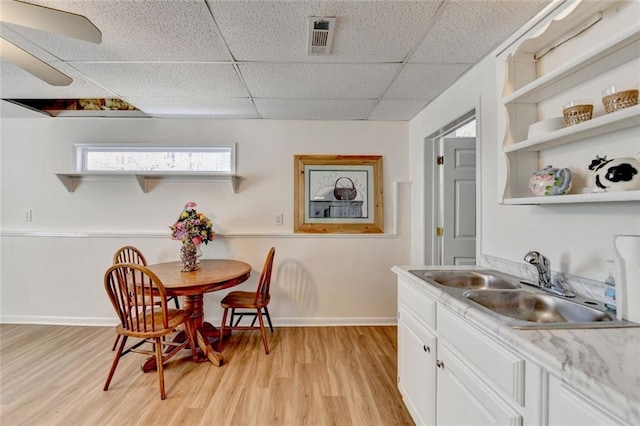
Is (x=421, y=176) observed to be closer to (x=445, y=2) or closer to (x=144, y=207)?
(x=445, y=2)

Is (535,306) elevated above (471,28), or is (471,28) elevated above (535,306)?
(471,28)

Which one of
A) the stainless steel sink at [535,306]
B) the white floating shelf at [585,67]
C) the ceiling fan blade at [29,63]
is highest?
the ceiling fan blade at [29,63]

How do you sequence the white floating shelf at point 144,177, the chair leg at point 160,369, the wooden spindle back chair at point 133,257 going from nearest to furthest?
the chair leg at point 160,369
the wooden spindle back chair at point 133,257
the white floating shelf at point 144,177

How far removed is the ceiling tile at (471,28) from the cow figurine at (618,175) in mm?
892

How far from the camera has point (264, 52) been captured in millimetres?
1755

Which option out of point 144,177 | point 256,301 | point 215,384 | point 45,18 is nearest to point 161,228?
point 144,177

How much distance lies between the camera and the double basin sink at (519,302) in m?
0.92

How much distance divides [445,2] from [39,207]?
13.5 feet

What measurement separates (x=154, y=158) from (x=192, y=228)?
120 centimetres

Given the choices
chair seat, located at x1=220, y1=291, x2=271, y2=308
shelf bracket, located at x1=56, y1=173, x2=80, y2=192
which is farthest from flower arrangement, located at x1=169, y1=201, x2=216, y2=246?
shelf bracket, located at x1=56, y1=173, x2=80, y2=192

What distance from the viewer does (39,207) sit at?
3043 mm

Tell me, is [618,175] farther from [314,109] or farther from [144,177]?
[144,177]

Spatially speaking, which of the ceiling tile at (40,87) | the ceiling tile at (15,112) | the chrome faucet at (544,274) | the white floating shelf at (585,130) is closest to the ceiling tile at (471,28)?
the white floating shelf at (585,130)

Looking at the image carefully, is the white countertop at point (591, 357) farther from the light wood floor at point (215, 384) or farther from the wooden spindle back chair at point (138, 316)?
the wooden spindle back chair at point (138, 316)
